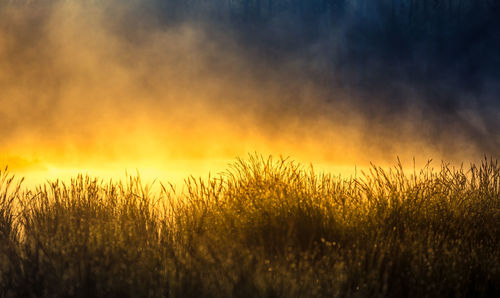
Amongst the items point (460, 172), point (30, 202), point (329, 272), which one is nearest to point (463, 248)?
point (329, 272)

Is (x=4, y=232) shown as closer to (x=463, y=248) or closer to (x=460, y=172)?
(x=463, y=248)

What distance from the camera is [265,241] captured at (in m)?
6.21

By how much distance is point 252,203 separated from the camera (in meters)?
6.99

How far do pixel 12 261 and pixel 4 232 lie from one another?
293 cm

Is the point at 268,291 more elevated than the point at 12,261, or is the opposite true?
the point at 12,261

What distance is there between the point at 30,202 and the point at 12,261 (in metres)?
3.26

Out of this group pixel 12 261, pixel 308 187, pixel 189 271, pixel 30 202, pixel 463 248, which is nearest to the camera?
pixel 189 271

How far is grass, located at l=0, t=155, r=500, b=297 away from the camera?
15.0ft

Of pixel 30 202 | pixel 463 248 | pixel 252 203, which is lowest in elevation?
pixel 463 248

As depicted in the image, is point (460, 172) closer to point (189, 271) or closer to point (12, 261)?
point (189, 271)

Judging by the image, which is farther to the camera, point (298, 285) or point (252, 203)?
point (252, 203)

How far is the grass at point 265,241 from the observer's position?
15.0 feet

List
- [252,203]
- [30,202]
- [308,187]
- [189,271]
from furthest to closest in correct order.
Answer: [30,202], [308,187], [252,203], [189,271]

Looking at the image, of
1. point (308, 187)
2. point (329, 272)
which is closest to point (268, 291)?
point (329, 272)
